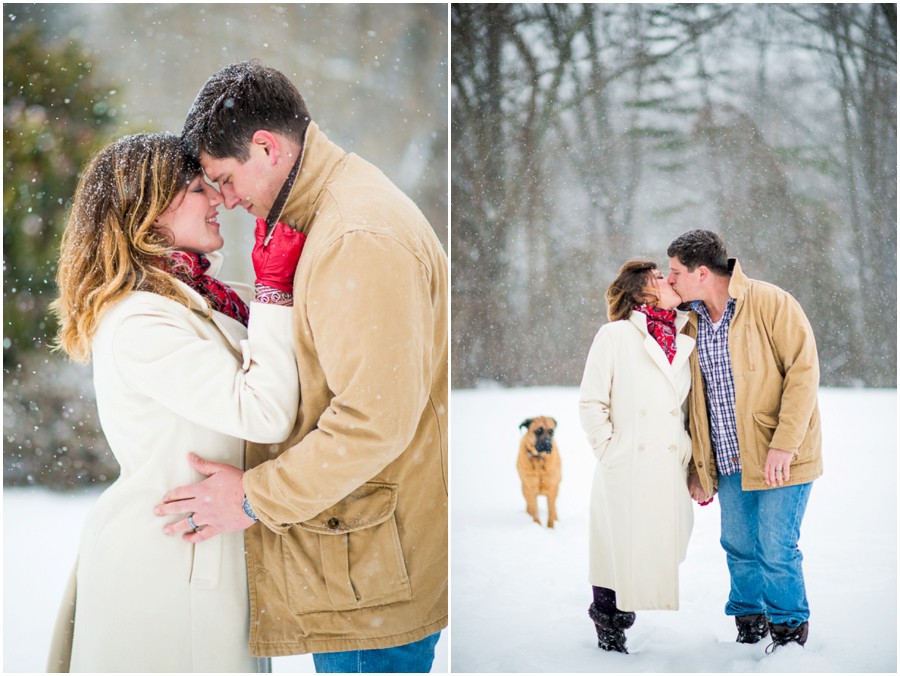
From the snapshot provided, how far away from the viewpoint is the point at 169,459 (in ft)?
6.87

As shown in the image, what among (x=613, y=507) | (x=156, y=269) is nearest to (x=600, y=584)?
(x=613, y=507)

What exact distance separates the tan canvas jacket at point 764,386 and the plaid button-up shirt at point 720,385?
2 centimetres

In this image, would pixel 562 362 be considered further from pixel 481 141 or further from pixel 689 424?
pixel 481 141

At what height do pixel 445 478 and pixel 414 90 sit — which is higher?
pixel 414 90

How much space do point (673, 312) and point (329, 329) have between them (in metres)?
1.27

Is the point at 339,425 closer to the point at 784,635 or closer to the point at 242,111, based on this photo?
the point at 242,111

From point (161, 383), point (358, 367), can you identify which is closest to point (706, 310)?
point (358, 367)

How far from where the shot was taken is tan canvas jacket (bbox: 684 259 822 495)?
261 centimetres

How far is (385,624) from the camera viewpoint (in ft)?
6.95

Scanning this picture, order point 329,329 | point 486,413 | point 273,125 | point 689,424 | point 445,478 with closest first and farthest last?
point 329,329 → point 273,125 → point 445,478 → point 689,424 → point 486,413

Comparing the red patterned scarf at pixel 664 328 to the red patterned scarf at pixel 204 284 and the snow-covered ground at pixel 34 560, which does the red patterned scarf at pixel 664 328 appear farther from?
Result: the snow-covered ground at pixel 34 560

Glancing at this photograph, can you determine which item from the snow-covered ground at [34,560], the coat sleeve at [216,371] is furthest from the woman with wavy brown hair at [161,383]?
the snow-covered ground at [34,560]

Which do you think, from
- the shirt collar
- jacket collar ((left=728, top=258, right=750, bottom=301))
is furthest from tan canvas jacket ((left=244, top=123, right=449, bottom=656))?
jacket collar ((left=728, top=258, right=750, bottom=301))

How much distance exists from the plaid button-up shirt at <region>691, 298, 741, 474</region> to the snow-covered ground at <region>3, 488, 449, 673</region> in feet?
7.03
